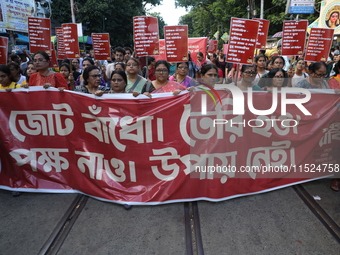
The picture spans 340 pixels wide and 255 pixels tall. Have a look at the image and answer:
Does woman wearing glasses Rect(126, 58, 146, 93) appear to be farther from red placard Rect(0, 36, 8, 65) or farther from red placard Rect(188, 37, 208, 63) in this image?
red placard Rect(188, 37, 208, 63)

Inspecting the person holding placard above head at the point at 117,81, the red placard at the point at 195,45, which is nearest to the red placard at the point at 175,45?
the person holding placard above head at the point at 117,81

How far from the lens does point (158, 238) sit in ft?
8.64

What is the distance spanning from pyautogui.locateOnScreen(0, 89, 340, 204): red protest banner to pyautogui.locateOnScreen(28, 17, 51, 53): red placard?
169 centimetres

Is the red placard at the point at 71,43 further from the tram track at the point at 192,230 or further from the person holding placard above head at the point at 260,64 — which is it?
the tram track at the point at 192,230

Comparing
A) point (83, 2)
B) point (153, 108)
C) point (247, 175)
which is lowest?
point (247, 175)

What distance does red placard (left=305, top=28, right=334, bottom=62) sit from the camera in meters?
5.30

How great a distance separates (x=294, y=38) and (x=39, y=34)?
4995 mm

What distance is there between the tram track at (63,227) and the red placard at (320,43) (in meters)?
5.05

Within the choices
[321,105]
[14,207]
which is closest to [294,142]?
[321,105]

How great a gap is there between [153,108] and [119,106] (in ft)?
1.32

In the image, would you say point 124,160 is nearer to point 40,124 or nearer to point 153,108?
point 153,108

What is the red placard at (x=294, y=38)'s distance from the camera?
5.43 metres

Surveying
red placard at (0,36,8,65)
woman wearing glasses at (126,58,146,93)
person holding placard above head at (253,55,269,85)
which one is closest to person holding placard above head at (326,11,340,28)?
person holding placard above head at (253,55,269,85)

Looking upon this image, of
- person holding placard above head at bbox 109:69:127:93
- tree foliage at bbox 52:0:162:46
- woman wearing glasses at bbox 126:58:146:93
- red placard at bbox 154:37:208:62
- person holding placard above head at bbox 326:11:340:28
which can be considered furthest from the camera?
tree foliage at bbox 52:0:162:46
